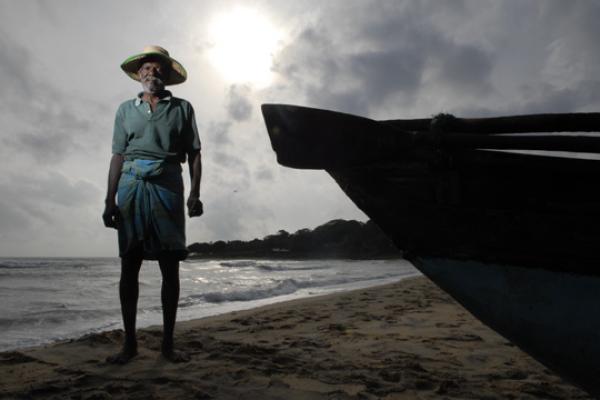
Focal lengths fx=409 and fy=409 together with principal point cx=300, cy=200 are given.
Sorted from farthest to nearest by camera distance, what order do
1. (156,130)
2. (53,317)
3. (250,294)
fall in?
(250,294) < (53,317) < (156,130)

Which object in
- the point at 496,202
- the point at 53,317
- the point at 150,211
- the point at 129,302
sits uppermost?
the point at 150,211

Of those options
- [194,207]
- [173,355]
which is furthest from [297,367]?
[194,207]

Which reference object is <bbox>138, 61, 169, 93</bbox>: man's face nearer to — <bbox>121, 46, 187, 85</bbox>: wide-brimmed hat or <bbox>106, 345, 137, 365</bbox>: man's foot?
<bbox>121, 46, 187, 85</bbox>: wide-brimmed hat

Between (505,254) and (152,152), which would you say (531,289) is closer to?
(505,254)

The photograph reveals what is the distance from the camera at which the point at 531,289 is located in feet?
4.77

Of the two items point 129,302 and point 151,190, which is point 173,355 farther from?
point 151,190

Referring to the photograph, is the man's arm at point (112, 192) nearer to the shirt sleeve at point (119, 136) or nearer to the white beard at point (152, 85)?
the shirt sleeve at point (119, 136)

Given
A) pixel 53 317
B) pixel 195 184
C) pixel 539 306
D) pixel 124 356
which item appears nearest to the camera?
pixel 539 306

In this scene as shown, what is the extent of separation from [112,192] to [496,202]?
8.56ft

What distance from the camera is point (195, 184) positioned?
313 cm

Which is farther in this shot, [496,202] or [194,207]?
[194,207]

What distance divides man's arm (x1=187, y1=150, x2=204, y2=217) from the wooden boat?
1733 millimetres

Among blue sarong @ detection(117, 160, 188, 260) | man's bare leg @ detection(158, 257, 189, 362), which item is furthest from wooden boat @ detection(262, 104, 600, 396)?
man's bare leg @ detection(158, 257, 189, 362)

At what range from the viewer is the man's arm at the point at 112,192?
2.96m
